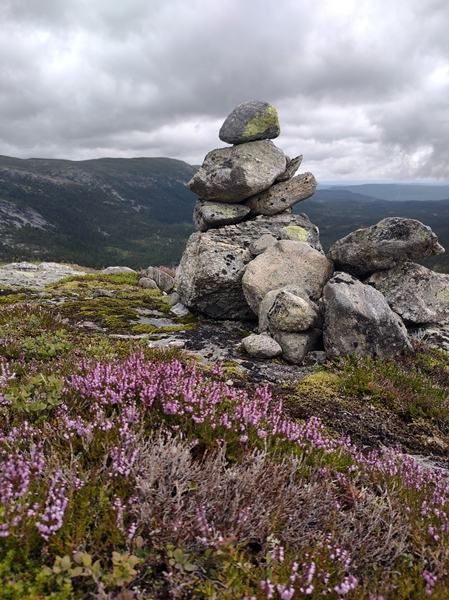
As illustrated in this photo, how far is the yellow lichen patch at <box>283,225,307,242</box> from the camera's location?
15227 mm

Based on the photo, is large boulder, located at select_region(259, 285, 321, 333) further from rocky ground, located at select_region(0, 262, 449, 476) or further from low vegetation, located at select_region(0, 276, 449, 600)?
low vegetation, located at select_region(0, 276, 449, 600)

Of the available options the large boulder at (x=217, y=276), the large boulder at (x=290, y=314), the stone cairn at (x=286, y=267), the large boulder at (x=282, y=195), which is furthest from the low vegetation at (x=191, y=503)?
the large boulder at (x=282, y=195)

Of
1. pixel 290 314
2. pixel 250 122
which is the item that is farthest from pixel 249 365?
pixel 250 122

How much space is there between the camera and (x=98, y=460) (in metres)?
3.55

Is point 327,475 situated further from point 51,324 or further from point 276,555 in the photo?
point 51,324

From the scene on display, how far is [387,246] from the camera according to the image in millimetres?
10961

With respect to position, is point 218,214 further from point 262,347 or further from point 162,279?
point 262,347

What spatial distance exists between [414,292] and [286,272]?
395 centimetres

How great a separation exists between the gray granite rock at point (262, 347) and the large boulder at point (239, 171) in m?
7.93

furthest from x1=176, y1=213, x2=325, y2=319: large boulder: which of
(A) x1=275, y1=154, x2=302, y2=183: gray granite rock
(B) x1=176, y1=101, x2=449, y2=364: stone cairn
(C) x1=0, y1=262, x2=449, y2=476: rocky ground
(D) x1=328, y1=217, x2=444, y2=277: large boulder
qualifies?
(A) x1=275, y1=154, x2=302, y2=183: gray granite rock

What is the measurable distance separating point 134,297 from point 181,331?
5.89m

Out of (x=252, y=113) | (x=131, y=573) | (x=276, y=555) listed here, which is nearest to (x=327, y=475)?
(x=276, y=555)

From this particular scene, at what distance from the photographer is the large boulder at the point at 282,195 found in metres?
15.9

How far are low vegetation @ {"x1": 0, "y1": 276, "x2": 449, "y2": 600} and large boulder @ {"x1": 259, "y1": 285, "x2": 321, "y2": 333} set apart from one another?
4136mm
